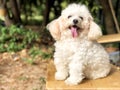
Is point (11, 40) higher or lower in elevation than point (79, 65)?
lower

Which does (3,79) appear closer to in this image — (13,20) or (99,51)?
(99,51)

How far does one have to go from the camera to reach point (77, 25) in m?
3.50

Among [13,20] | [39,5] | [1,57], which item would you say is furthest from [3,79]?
[39,5]

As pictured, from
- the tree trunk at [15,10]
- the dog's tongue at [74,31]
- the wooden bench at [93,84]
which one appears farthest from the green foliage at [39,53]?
the dog's tongue at [74,31]

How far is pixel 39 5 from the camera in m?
9.27

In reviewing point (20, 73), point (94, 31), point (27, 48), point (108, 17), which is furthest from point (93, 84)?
point (108, 17)

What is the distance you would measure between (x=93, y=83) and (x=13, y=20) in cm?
345

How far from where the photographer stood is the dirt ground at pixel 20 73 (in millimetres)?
4570

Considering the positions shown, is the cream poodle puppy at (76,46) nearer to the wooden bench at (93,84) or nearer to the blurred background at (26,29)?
the wooden bench at (93,84)

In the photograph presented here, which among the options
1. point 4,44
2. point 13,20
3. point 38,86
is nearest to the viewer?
point 38,86

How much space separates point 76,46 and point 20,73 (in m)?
1.62

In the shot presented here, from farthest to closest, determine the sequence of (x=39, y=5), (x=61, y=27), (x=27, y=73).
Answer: (x=39, y=5), (x=27, y=73), (x=61, y=27)

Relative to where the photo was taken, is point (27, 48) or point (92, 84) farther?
point (27, 48)

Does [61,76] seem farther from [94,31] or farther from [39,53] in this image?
[39,53]
